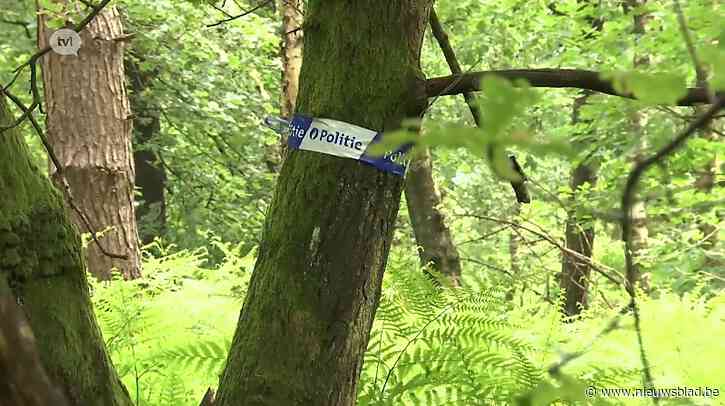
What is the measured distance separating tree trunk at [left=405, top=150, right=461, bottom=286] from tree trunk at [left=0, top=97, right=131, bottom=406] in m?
3.46

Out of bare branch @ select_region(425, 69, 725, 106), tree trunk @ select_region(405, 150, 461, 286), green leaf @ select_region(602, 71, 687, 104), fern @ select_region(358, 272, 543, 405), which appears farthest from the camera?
tree trunk @ select_region(405, 150, 461, 286)

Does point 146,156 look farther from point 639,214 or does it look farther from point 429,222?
point 639,214

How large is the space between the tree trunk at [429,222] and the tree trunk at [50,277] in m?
3.46

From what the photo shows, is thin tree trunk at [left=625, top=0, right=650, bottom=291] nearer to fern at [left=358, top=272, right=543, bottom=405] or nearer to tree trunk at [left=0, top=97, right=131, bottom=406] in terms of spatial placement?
fern at [left=358, top=272, right=543, bottom=405]

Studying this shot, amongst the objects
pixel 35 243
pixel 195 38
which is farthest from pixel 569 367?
pixel 195 38

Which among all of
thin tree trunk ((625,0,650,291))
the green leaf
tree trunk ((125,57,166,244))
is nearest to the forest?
the green leaf

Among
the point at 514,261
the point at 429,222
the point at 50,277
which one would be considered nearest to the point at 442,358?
the point at 50,277

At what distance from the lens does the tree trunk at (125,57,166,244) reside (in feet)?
23.6

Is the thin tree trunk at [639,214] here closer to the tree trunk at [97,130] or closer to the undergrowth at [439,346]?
the undergrowth at [439,346]

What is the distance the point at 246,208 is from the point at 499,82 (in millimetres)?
7885

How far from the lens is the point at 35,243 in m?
1.35

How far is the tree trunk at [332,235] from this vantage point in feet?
Answer: 4.99

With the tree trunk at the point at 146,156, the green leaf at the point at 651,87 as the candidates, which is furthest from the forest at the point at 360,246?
the tree trunk at the point at 146,156

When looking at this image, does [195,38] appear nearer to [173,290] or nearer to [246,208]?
[246,208]
